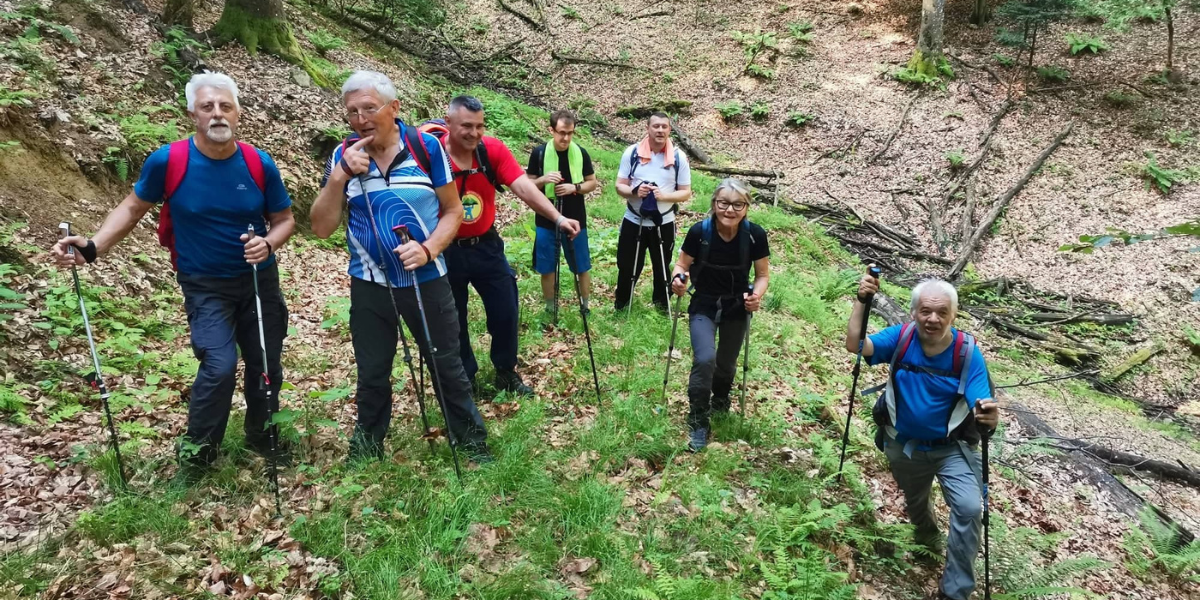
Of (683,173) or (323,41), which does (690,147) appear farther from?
(683,173)

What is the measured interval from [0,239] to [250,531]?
396 cm

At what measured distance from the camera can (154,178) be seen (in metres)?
3.75

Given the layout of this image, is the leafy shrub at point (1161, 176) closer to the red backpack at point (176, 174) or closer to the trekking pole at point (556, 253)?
the trekking pole at point (556, 253)

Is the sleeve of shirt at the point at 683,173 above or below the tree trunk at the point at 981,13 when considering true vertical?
below

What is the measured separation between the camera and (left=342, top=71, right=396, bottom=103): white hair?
3.70m

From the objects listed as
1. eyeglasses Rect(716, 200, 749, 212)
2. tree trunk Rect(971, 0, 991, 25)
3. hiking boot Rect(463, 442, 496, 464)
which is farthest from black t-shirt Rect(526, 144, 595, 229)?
tree trunk Rect(971, 0, 991, 25)

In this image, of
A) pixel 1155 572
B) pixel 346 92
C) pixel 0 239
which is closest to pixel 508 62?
pixel 0 239

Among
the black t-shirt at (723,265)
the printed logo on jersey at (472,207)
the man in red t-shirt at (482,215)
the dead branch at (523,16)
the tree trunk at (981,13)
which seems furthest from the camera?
the dead branch at (523,16)

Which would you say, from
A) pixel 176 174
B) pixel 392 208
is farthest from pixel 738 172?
pixel 176 174

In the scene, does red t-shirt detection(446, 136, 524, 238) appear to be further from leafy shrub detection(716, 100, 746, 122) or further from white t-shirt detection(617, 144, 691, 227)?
leafy shrub detection(716, 100, 746, 122)

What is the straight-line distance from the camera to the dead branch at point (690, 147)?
16.3 metres

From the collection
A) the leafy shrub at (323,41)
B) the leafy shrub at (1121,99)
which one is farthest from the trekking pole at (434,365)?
the leafy shrub at (1121,99)

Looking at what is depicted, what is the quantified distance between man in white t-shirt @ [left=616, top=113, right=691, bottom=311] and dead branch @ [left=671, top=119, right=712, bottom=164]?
917 centimetres

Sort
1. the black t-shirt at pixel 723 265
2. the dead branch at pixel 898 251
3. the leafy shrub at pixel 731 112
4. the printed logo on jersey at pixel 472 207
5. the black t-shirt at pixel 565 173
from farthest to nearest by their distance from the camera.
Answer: the leafy shrub at pixel 731 112 < the dead branch at pixel 898 251 < the black t-shirt at pixel 565 173 < the black t-shirt at pixel 723 265 < the printed logo on jersey at pixel 472 207
